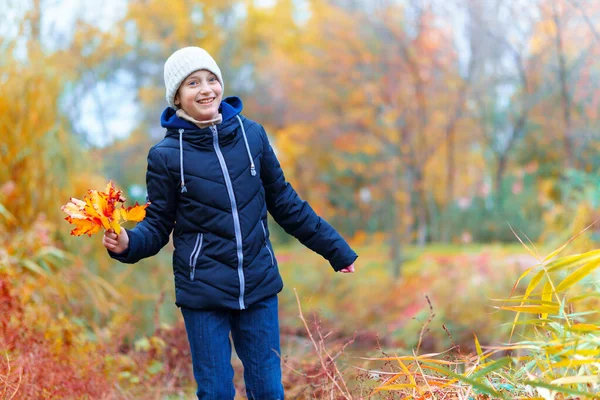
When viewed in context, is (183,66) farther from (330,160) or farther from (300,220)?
(330,160)

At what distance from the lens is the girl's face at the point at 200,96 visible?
2.69 m

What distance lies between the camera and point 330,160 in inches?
717

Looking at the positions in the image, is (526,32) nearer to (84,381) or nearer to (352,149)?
(352,149)

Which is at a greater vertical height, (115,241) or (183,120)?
(183,120)

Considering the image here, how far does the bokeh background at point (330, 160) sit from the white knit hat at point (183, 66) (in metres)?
0.98

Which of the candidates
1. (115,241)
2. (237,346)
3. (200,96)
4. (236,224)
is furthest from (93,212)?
(237,346)

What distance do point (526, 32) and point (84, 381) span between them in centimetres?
922

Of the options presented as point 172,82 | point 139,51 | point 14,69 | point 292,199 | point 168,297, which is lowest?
point 168,297

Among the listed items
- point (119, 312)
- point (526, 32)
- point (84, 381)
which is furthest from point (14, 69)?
point (526, 32)

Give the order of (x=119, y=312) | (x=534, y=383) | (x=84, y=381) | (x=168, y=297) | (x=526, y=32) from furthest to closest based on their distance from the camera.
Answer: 1. (x=526, y=32)
2. (x=168, y=297)
3. (x=119, y=312)
4. (x=84, y=381)
5. (x=534, y=383)

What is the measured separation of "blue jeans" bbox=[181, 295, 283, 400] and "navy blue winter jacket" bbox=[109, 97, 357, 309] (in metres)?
0.07

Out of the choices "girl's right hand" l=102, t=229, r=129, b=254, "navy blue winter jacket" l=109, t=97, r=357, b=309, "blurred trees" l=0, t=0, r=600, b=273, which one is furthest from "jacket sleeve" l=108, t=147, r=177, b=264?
"blurred trees" l=0, t=0, r=600, b=273

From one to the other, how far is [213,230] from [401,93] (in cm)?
1188

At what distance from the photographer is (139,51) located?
16750 mm
